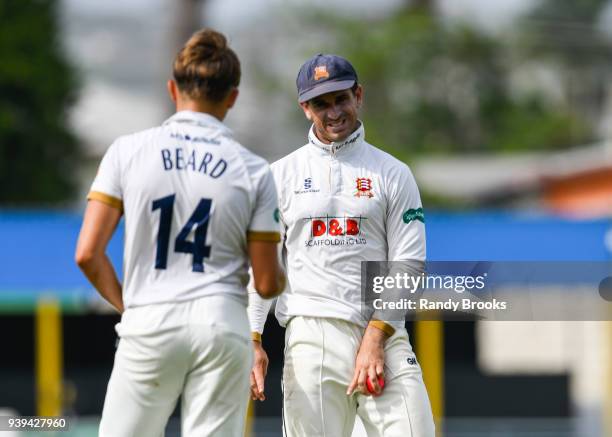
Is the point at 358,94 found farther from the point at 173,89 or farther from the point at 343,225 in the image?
the point at 173,89

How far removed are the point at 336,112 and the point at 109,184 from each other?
1198 mm

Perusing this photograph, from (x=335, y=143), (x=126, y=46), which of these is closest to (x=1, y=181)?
(x=335, y=143)

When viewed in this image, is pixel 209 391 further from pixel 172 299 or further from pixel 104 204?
pixel 104 204

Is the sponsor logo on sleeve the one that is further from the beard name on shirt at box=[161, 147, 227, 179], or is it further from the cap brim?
the beard name on shirt at box=[161, 147, 227, 179]

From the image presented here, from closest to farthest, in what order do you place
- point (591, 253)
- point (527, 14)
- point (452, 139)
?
1. point (591, 253)
2. point (452, 139)
3. point (527, 14)

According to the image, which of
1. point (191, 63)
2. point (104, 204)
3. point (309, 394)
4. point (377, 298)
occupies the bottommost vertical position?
point (309, 394)

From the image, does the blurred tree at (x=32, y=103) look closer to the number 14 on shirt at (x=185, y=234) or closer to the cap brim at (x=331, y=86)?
the cap brim at (x=331, y=86)

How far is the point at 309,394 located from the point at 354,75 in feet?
4.21

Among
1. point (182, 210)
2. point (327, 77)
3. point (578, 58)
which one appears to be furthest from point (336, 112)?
point (578, 58)

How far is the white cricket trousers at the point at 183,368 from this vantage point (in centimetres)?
446

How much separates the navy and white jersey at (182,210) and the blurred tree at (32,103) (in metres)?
21.3

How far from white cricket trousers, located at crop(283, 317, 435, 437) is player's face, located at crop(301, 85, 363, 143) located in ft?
2.50

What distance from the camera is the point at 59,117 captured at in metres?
26.8

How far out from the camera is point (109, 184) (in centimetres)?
450
